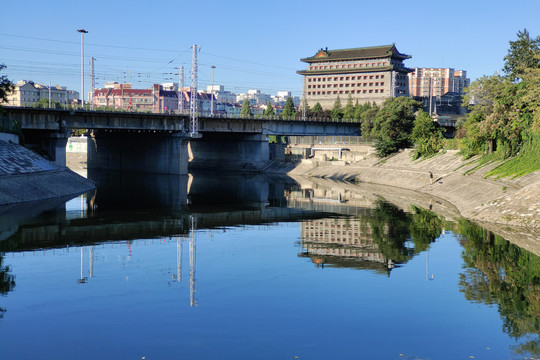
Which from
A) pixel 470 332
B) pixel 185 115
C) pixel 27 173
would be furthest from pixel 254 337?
pixel 185 115

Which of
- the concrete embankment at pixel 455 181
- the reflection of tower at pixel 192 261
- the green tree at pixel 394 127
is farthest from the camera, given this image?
the green tree at pixel 394 127

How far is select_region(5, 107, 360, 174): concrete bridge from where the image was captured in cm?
9519

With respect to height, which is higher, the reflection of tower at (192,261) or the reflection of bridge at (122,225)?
the reflection of bridge at (122,225)

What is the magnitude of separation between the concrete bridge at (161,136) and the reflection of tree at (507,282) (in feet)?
224

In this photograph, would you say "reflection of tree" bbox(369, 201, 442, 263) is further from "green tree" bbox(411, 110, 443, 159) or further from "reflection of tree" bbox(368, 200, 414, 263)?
"green tree" bbox(411, 110, 443, 159)

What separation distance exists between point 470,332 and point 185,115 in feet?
293

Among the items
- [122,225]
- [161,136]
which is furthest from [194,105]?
[122,225]

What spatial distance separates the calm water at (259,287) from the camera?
951 inches

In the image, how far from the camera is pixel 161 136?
115625 mm

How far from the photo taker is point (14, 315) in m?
27.3

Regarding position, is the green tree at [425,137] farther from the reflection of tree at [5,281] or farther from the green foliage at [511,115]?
the reflection of tree at [5,281]

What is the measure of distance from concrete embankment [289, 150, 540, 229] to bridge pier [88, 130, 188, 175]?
82.7 feet

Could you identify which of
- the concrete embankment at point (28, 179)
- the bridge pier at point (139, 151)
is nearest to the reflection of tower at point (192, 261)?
the concrete embankment at point (28, 179)

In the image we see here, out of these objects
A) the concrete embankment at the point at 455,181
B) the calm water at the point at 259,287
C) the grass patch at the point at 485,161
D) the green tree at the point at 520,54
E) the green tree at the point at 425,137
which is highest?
the green tree at the point at 520,54
